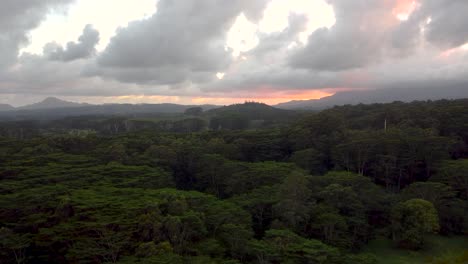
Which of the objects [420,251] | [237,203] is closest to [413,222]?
[420,251]

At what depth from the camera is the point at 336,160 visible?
43.8 meters

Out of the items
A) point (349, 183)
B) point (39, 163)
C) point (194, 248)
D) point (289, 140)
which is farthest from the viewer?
point (289, 140)

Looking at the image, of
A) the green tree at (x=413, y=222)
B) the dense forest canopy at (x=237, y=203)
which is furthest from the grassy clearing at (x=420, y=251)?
the green tree at (x=413, y=222)

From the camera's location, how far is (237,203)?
1138 inches

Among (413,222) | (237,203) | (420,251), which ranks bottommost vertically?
(420,251)

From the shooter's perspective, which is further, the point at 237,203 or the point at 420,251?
the point at 237,203

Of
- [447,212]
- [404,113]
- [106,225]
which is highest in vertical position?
[404,113]

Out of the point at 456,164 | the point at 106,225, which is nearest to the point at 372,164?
the point at 456,164

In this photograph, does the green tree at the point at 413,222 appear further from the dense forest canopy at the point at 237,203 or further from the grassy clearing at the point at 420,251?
the grassy clearing at the point at 420,251

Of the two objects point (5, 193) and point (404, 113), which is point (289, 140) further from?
point (5, 193)

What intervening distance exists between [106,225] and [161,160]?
2046 cm

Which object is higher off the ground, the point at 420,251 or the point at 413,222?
the point at 413,222

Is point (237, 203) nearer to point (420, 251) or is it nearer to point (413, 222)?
point (413, 222)

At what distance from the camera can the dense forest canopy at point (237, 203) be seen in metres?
21.7
